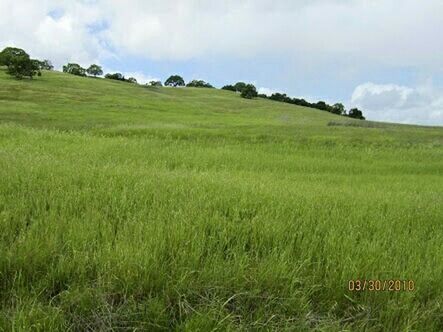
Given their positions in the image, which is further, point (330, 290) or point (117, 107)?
point (117, 107)

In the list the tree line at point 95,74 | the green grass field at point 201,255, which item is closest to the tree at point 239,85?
the tree line at point 95,74

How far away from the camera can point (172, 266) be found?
14.4 feet

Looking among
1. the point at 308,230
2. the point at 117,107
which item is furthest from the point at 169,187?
the point at 117,107

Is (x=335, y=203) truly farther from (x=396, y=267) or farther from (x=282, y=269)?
(x=282, y=269)

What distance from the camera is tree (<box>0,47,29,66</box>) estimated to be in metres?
88.9

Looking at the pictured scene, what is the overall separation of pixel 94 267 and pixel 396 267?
10.2ft
